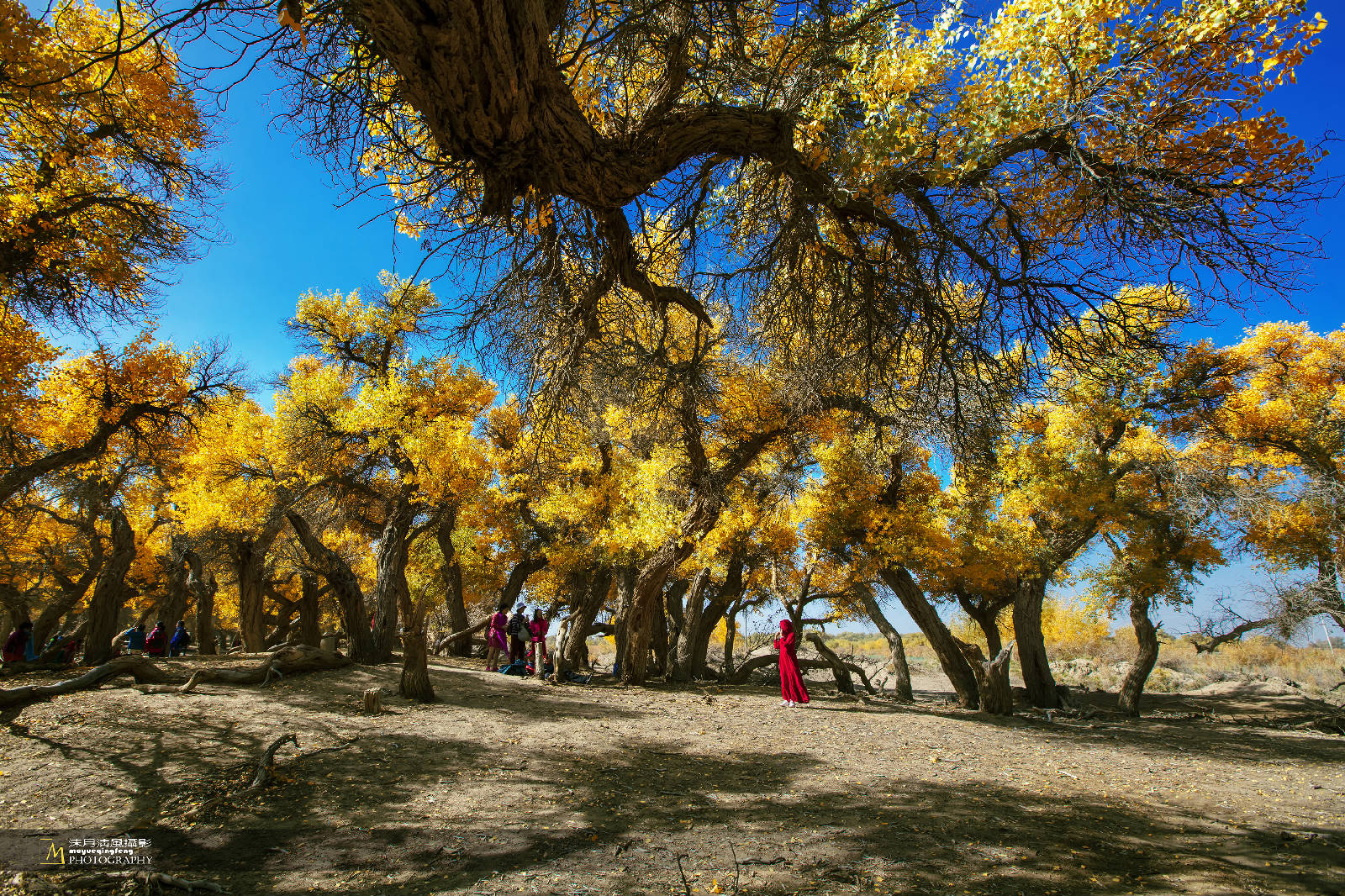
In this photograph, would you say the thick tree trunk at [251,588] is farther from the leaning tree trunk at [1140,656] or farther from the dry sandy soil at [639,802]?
the leaning tree trunk at [1140,656]

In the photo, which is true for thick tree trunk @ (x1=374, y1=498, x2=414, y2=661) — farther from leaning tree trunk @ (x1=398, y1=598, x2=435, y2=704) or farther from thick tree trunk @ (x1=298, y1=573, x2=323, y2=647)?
thick tree trunk @ (x1=298, y1=573, x2=323, y2=647)

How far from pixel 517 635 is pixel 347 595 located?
3.69m

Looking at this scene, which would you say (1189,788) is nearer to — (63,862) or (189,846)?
(189,846)

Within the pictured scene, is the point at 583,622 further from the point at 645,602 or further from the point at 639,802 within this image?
the point at 639,802

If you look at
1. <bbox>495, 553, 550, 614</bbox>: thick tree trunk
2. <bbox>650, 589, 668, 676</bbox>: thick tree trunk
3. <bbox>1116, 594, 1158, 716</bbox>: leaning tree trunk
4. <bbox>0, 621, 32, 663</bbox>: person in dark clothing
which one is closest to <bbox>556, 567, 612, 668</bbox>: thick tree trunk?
<bbox>650, 589, 668, 676</bbox>: thick tree trunk

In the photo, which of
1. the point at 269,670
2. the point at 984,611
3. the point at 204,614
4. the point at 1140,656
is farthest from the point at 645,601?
the point at 204,614

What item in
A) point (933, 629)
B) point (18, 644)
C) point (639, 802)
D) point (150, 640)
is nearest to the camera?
point (639, 802)

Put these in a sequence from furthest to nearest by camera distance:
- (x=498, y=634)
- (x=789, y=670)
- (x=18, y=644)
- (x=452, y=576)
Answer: (x=452, y=576), (x=498, y=634), (x=789, y=670), (x=18, y=644)

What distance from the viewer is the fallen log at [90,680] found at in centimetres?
571

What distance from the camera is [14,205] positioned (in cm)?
601

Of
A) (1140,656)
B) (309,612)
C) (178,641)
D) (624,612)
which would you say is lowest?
(178,641)

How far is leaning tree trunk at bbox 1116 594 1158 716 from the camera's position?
12.9 metres

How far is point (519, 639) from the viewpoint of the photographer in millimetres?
13336

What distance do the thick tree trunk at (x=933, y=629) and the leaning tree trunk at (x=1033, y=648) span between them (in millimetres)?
2064
